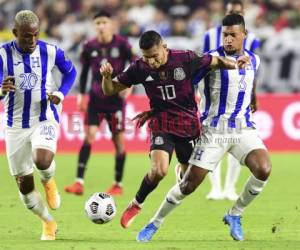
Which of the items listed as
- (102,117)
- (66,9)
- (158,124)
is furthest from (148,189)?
(66,9)

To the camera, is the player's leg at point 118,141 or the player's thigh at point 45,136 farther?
the player's leg at point 118,141

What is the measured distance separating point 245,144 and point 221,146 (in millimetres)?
231

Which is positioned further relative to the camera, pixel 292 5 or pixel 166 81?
pixel 292 5

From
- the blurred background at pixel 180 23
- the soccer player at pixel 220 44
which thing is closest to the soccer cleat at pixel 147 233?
the soccer player at pixel 220 44

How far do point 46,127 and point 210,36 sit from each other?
356 cm

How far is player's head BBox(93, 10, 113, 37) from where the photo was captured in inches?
520

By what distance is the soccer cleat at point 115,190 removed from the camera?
1321 centimetres

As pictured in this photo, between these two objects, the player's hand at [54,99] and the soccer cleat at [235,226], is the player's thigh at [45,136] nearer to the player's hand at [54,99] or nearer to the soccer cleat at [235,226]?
the player's hand at [54,99]

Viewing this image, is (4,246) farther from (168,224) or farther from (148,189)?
(168,224)

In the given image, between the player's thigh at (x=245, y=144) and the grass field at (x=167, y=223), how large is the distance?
82 cm

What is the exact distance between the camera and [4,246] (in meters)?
8.75

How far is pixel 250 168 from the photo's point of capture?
9133mm

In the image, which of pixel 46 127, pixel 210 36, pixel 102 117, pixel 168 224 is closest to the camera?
pixel 46 127

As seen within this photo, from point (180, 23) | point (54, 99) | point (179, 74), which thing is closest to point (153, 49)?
point (179, 74)
